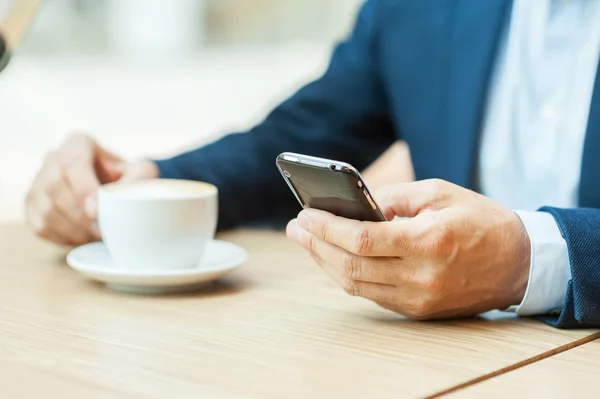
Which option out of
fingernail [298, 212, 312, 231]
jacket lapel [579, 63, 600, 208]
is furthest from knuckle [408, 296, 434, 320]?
jacket lapel [579, 63, 600, 208]

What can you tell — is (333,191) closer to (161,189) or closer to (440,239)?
(440,239)

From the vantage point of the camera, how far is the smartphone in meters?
0.67

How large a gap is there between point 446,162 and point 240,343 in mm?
629

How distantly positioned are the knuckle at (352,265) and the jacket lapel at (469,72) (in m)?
0.47

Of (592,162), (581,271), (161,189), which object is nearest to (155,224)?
(161,189)

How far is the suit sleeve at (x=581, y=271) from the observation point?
29.5 inches

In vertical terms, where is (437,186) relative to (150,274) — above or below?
above

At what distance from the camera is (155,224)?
0.86 metres

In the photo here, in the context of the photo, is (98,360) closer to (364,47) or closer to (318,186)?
(318,186)

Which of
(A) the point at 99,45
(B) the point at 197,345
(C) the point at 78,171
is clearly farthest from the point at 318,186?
(A) the point at 99,45

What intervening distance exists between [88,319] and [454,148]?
0.61 meters

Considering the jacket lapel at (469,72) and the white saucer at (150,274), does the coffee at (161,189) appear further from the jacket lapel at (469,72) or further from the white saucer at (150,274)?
the jacket lapel at (469,72)

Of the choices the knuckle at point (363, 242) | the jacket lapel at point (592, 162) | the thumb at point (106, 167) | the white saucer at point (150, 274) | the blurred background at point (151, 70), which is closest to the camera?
the knuckle at point (363, 242)

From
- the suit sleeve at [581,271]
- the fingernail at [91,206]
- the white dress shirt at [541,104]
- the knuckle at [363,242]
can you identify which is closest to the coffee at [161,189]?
the fingernail at [91,206]
